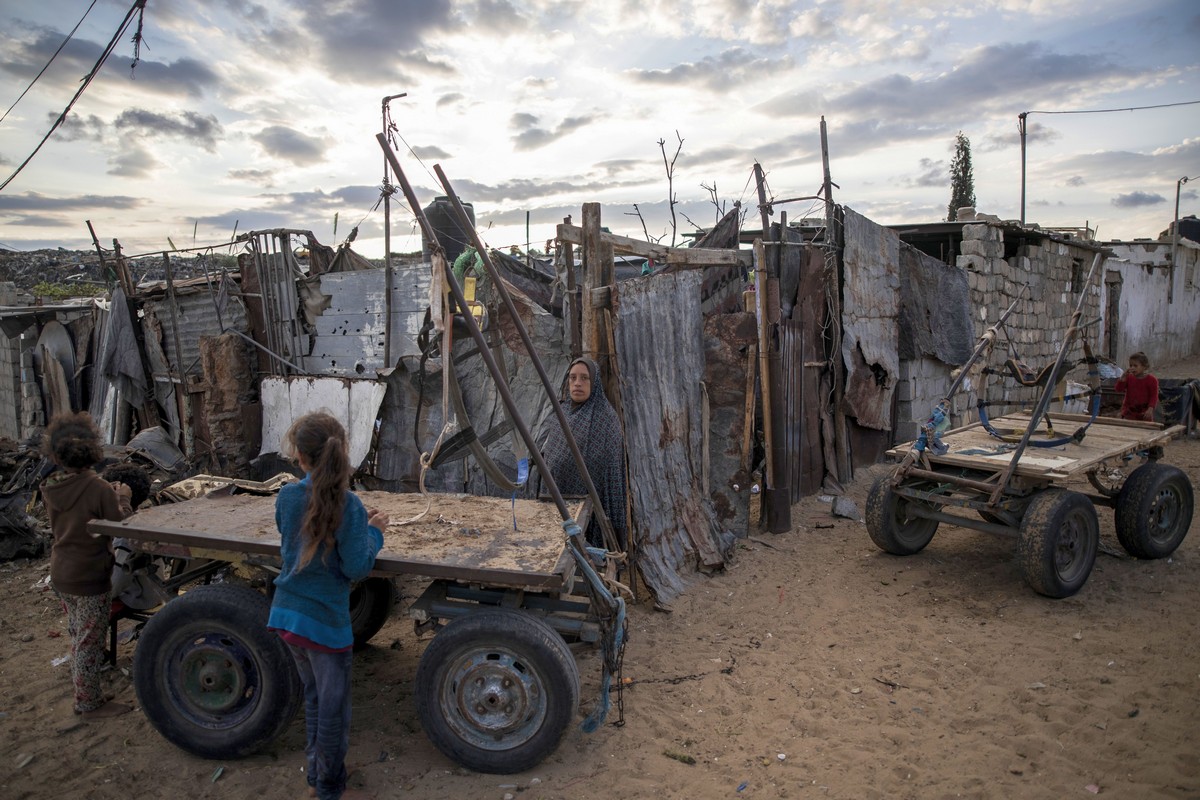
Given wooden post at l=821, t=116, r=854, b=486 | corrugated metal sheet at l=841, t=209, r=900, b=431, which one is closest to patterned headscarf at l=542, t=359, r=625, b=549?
wooden post at l=821, t=116, r=854, b=486

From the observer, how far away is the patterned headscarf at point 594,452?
473 centimetres

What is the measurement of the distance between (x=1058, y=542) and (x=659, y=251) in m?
3.74

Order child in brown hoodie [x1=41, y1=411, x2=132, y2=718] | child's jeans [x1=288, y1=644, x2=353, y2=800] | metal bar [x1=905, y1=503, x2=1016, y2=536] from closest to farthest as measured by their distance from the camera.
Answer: child's jeans [x1=288, y1=644, x2=353, y2=800] → child in brown hoodie [x1=41, y1=411, x2=132, y2=718] → metal bar [x1=905, y1=503, x2=1016, y2=536]

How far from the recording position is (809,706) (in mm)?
3986

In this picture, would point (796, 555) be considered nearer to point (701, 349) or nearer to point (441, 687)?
point (701, 349)

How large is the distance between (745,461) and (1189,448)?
8.54 metres

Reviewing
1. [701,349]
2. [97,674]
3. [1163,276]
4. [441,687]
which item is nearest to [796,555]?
[701,349]

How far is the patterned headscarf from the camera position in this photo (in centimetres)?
473

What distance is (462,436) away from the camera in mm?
4117

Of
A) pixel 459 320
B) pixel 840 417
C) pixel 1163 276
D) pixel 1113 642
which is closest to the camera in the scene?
pixel 1113 642

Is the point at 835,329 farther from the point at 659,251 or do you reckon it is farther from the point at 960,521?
the point at 659,251

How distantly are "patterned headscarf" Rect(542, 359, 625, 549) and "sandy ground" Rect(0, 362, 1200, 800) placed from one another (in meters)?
0.95

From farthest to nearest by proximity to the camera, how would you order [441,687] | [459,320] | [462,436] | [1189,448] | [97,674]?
[1189,448], [459,320], [462,436], [97,674], [441,687]

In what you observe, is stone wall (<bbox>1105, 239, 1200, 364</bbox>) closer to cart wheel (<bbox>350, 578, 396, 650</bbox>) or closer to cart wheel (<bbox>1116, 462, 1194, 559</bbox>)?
cart wheel (<bbox>1116, 462, 1194, 559</bbox>)
